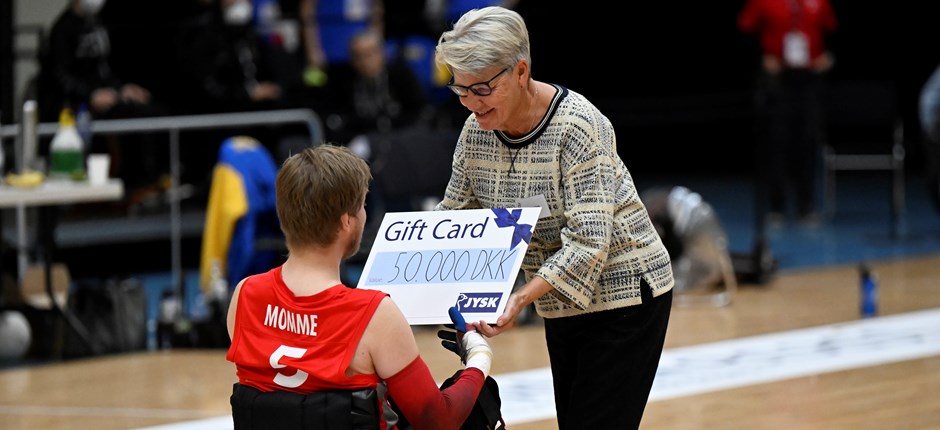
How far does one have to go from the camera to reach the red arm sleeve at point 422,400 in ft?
9.14

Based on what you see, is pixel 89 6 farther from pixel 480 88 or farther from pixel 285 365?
pixel 285 365

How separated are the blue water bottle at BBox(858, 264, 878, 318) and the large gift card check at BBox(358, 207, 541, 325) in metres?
4.89

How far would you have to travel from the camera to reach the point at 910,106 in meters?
14.3

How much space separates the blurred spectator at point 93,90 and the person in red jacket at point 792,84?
192 inches

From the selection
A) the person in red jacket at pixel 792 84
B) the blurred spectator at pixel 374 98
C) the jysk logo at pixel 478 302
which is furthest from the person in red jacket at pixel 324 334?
the person in red jacket at pixel 792 84

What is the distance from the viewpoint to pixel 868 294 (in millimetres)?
7625

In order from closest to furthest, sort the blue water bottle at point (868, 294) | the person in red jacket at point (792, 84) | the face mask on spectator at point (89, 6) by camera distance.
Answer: the blue water bottle at point (868, 294)
the face mask on spectator at point (89, 6)
the person in red jacket at point (792, 84)

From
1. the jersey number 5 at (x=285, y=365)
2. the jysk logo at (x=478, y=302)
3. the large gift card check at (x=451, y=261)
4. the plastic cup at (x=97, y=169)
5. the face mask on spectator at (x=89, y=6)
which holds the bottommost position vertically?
the plastic cup at (x=97, y=169)

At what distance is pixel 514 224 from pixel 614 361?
40cm

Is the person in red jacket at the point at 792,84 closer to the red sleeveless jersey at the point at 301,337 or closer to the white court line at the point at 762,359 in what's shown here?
the white court line at the point at 762,359

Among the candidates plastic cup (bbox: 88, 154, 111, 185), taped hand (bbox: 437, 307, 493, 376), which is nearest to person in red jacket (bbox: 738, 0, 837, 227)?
plastic cup (bbox: 88, 154, 111, 185)

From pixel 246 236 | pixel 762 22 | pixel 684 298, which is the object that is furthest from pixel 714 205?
pixel 246 236

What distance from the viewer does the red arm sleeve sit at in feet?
9.14

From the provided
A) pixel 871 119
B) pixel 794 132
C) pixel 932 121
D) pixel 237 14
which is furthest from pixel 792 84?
pixel 237 14
